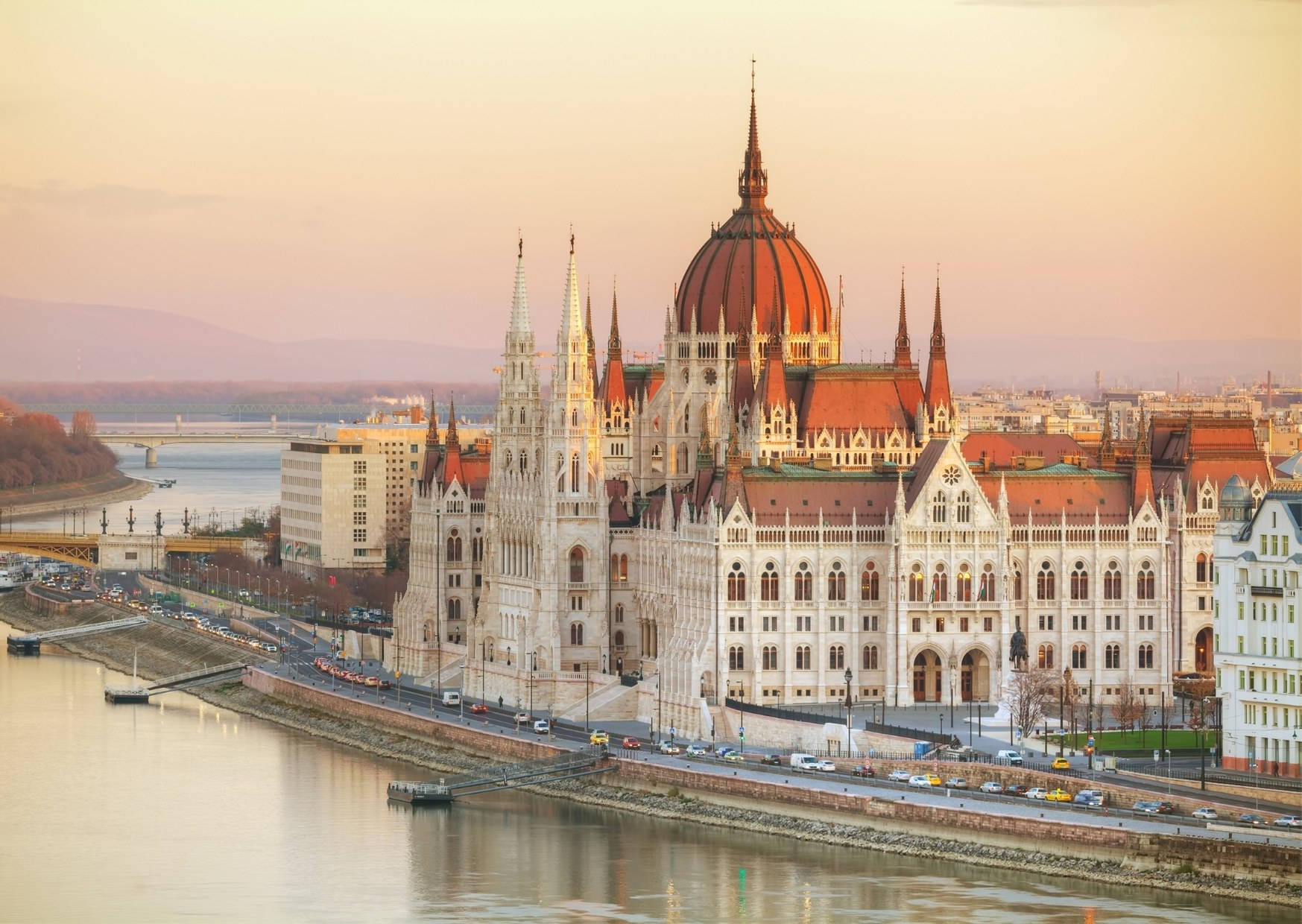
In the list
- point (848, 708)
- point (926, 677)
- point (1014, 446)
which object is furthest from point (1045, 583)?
point (1014, 446)

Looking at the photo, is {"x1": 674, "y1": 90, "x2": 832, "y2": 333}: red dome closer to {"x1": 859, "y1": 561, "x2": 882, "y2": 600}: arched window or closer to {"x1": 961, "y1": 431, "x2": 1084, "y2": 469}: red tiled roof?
{"x1": 961, "y1": 431, "x2": 1084, "y2": 469}: red tiled roof

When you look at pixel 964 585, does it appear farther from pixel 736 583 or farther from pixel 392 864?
pixel 392 864

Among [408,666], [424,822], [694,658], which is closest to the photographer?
[424,822]

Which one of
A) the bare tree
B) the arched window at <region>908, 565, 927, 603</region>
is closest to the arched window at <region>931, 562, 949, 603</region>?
the arched window at <region>908, 565, 927, 603</region>

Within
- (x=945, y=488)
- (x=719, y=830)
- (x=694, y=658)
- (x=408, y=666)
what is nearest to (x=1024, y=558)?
(x=945, y=488)

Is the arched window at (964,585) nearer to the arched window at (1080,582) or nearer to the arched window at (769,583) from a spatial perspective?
the arched window at (1080,582)

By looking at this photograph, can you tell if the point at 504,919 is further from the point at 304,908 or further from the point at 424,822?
the point at 424,822
